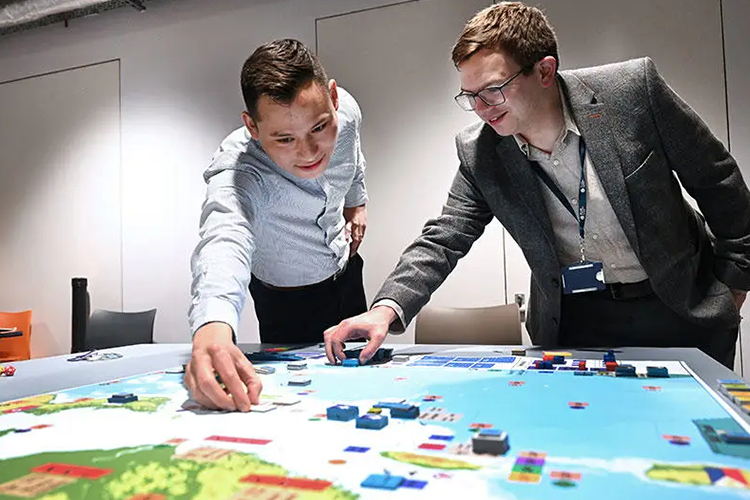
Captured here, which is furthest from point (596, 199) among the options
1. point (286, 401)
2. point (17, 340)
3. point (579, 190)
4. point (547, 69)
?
point (17, 340)

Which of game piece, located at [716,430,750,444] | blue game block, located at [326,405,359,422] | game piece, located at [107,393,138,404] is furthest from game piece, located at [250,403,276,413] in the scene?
game piece, located at [716,430,750,444]

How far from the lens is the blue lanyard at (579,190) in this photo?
1.40 metres

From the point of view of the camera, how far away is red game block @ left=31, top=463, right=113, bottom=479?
61 cm

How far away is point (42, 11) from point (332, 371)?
415 cm

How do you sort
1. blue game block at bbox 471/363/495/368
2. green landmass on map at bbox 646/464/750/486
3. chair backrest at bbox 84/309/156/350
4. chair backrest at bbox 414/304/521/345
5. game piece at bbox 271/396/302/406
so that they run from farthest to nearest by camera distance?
chair backrest at bbox 84/309/156/350, chair backrest at bbox 414/304/521/345, blue game block at bbox 471/363/495/368, game piece at bbox 271/396/302/406, green landmass on map at bbox 646/464/750/486

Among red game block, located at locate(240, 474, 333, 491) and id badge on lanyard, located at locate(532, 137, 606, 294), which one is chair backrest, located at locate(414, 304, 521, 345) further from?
red game block, located at locate(240, 474, 333, 491)

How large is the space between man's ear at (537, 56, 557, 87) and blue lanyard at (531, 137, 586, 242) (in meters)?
0.15

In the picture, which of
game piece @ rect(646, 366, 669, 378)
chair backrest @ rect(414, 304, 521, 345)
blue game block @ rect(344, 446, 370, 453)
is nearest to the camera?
blue game block @ rect(344, 446, 370, 453)

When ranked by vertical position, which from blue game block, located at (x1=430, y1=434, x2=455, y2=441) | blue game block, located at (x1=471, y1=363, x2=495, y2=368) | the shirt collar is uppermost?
the shirt collar

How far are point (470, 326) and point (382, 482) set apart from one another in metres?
1.87

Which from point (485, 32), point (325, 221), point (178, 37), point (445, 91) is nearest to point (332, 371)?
point (325, 221)

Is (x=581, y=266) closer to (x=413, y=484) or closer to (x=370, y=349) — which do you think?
(x=370, y=349)

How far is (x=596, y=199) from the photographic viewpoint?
1394 mm

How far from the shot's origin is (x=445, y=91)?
3564 mm
